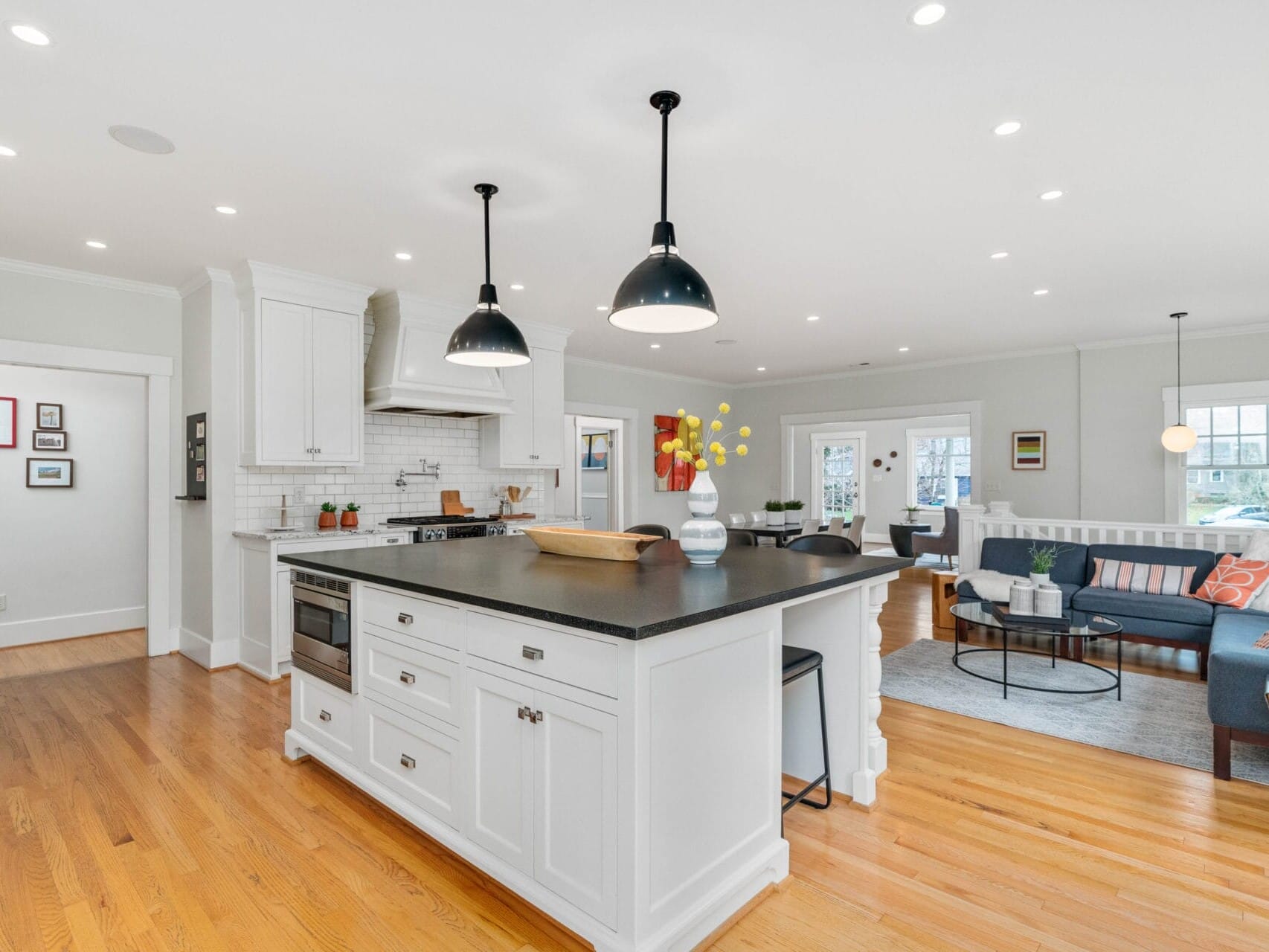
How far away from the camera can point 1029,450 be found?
7418 mm

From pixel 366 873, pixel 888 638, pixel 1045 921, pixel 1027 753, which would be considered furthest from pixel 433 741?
pixel 888 638

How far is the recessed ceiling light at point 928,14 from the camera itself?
1.95 meters

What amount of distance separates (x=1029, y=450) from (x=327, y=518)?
22.7ft

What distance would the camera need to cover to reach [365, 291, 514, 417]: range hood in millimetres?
4961

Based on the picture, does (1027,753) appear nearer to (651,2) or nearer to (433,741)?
(433,741)

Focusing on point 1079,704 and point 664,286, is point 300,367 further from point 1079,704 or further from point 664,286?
point 1079,704

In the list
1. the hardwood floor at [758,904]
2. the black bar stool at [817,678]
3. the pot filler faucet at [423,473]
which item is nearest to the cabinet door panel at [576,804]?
the hardwood floor at [758,904]

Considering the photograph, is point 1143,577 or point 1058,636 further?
point 1143,577

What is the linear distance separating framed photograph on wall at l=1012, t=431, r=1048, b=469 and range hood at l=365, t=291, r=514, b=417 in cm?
576

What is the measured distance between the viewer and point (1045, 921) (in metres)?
1.91

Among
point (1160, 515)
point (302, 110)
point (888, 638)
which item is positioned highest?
point (302, 110)

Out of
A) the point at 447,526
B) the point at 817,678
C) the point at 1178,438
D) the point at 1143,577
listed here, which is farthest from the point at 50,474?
the point at 1178,438

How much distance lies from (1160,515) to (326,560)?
7387mm

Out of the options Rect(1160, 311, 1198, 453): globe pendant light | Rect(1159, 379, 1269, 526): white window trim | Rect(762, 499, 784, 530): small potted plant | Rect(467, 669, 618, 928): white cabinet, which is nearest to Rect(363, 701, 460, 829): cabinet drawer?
Rect(467, 669, 618, 928): white cabinet
